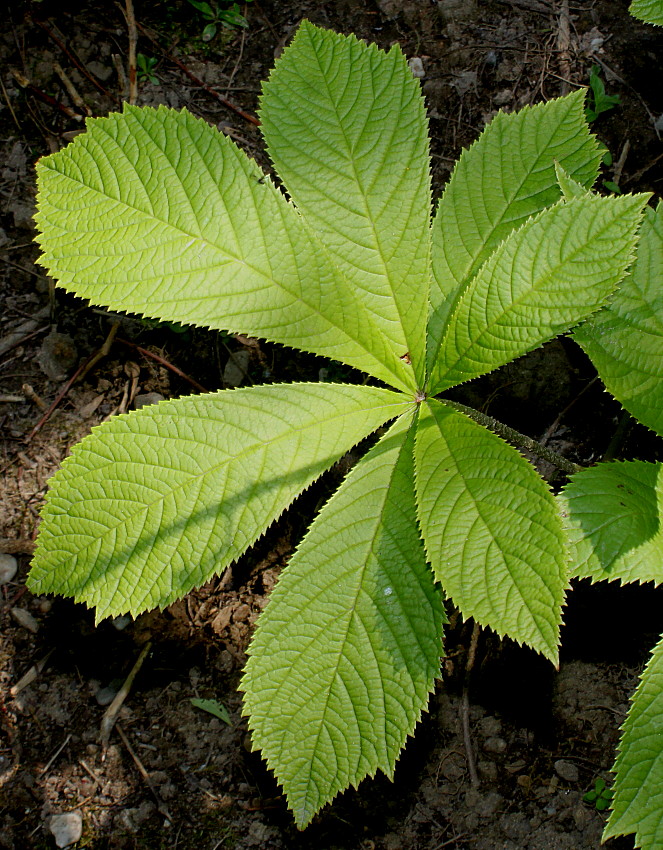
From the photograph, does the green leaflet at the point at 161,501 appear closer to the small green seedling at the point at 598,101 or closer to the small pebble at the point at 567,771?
the small pebble at the point at 567,771

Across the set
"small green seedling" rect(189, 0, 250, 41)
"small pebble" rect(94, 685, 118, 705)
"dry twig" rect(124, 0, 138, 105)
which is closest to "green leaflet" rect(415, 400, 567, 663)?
"small pebble" rect(94, 685, 118, 705)

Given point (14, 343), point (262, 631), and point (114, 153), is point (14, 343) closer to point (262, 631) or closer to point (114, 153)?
point (114, 153)

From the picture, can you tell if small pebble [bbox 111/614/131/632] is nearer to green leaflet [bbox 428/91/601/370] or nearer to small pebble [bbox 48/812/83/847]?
small pebble [bbox 48/812/83/847]

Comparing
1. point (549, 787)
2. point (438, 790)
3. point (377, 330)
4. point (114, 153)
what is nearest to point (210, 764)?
point (438, 790)

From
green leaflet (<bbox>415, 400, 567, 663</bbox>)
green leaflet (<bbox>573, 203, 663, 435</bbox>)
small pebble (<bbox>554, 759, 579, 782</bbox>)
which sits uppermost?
green leaflet (<bbox>573, 203, 663, 435</bbox>)

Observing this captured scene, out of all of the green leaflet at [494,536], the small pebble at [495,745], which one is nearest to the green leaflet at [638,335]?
the green leaflet at [494,536]

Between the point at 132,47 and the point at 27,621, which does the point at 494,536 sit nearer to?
the point at 27,621
